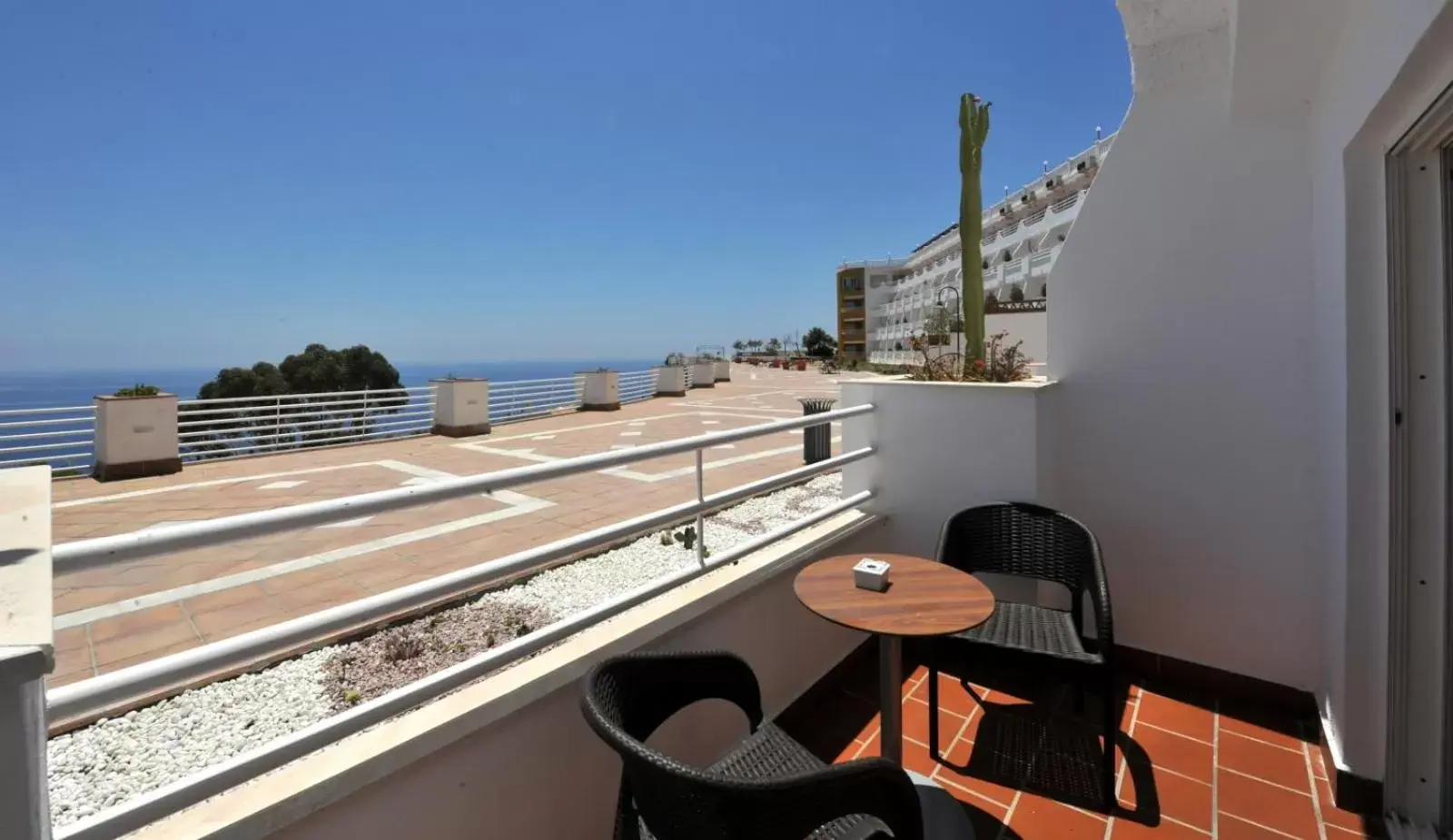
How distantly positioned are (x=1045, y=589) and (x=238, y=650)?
2.99 meters

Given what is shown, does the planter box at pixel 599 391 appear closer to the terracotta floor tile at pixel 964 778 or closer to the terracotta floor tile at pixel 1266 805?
the terracotta floor tile at pixel 964 778

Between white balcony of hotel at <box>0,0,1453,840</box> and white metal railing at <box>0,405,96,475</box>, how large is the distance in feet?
24.0

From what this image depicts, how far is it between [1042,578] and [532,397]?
1182 cm

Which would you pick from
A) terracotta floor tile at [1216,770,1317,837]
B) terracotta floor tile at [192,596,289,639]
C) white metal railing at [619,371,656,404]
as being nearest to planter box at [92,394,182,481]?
terracotta floor tile at [192,596,289,639]

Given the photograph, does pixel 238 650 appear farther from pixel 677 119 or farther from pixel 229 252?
pixel 229 252

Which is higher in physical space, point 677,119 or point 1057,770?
point 677,119

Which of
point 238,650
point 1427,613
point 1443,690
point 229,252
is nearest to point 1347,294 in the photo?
point 1427,613

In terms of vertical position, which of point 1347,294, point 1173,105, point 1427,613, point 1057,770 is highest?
point 1173,105

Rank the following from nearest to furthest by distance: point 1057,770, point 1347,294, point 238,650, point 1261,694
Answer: point 238,650, point 1347,294, point 1057,770, point 1261,694

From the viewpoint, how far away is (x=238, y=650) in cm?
98

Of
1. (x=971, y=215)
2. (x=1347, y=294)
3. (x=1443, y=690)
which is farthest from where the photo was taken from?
(x=971, y=215)

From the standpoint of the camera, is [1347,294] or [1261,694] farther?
[1261,694]

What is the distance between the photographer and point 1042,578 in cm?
247

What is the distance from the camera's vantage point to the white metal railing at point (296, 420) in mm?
8219
